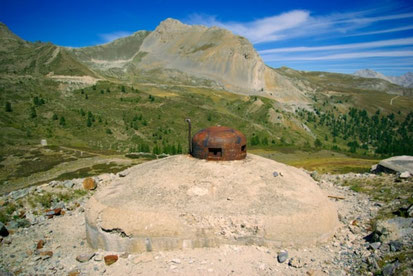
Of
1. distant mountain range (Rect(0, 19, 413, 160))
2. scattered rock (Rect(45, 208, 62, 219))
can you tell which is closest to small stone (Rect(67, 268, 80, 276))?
scattered rock (Rect(45, 208, 62, 219))

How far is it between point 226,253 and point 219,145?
719 centimetres

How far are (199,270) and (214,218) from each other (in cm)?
275

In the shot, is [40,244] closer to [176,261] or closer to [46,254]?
[46,254]

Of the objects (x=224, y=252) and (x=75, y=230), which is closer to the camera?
(x=224, y=252)

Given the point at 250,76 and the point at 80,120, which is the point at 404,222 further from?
the point at 250,76

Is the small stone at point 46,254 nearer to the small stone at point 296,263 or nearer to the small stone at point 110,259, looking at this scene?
the small stone at point 110,259

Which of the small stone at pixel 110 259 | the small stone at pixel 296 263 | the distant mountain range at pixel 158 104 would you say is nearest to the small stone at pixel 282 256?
the small stone at pixel 296 263

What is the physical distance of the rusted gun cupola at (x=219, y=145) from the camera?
19359 millimetres

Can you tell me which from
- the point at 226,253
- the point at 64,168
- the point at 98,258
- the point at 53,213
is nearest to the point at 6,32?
the point at 64,168

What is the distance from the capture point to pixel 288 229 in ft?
50.3

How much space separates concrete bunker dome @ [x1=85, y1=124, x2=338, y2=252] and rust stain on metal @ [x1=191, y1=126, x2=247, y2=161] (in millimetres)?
70

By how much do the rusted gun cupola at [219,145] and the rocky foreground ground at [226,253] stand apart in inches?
255

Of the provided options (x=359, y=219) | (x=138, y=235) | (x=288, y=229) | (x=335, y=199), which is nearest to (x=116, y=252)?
(x=138, y=235)

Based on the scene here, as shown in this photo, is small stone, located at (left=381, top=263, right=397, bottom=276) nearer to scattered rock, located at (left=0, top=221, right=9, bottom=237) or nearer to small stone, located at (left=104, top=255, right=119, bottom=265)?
small stone, located at (left=104, top=255, right=119, bottom=265)
